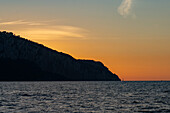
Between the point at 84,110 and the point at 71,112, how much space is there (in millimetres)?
3415

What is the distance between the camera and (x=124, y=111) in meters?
53.1

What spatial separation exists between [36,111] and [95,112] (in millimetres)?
9867

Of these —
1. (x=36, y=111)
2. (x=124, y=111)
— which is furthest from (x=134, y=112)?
(x=36, y=111)

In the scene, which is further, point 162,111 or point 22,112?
point 162,111

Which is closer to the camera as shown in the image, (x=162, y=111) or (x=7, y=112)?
(x=7, y=112)

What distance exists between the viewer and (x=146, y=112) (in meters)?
53.0

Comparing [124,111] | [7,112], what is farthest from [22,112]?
[124,111]

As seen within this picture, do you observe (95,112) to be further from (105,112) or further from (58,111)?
(58,111)

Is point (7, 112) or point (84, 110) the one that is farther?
point (84, 110)

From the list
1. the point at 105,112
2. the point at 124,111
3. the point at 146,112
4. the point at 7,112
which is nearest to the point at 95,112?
the point at 105,112

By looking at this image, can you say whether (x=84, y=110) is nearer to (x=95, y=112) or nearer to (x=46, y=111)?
(x=95, y=112)

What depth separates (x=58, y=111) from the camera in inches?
2056

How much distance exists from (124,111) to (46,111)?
13.3m

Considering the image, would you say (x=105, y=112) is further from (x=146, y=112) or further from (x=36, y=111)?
(x=36, y=111)
